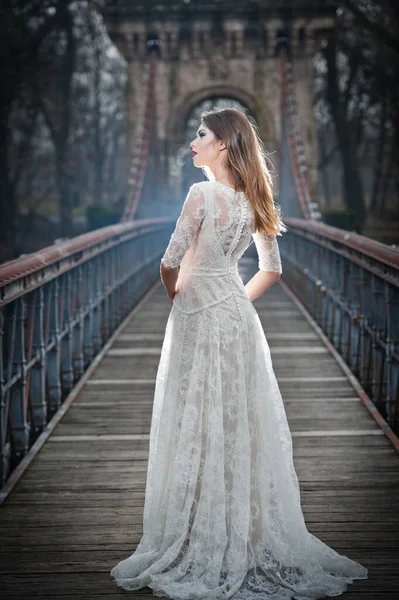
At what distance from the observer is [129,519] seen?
395 cm

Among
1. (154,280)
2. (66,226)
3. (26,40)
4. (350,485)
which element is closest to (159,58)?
(26,40)

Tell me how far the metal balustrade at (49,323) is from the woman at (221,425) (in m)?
1.12

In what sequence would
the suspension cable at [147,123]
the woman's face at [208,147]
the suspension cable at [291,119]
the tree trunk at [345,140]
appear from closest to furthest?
the woman's face at [208,147], the suspension cable at [291,119], the suspension cable at [147,123], the tree trunk at [345,140]

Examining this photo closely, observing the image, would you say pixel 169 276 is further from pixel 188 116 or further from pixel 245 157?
pixel 188 116

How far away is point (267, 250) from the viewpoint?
3.60 meters

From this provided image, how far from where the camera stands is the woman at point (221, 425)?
3299 mm

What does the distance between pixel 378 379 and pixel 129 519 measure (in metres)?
2.48

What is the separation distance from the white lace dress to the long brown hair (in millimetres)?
50

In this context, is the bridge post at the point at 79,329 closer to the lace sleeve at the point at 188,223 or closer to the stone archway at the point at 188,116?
the lace sleeve at the point at 188,223

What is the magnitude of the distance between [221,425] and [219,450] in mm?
92

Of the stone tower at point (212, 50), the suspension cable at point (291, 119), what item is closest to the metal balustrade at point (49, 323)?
the suspension cable at point (291, 119)

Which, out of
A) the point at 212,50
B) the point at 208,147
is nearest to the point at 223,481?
the point at 208,147

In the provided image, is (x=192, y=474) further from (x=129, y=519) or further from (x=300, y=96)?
(x=300, y=96)

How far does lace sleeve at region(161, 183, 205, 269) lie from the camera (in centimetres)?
331
